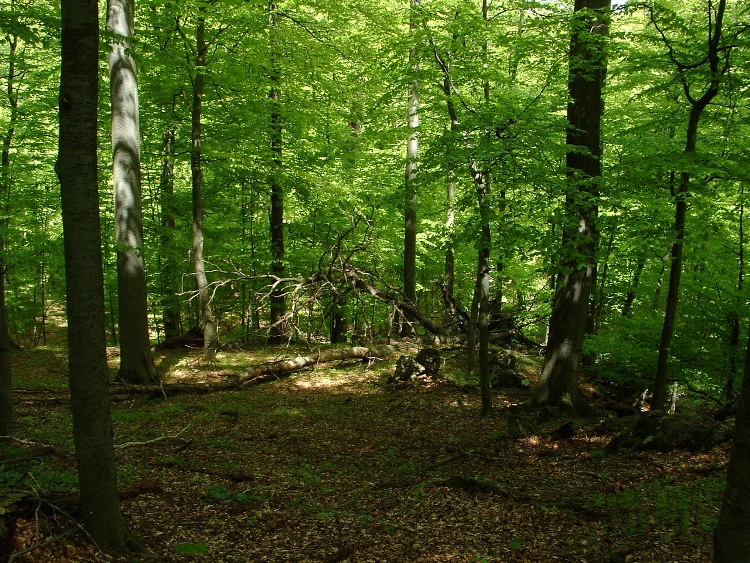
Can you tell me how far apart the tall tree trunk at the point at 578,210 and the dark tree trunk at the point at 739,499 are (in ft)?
12.4

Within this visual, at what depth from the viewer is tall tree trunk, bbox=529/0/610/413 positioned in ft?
21.6

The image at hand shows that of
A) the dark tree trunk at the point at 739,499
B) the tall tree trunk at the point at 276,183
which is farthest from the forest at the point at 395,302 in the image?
the tall tree trunk at the point at 276,183

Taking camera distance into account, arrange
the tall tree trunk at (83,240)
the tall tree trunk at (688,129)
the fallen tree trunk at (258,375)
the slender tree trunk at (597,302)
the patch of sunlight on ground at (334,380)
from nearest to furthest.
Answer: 1. the tall tree trunk at (83,240)
2. the tall tree trunk at (688,129)
3. the fallen tree trunk at (258,375)
4. the patch of sunlight on ground at (334,380)
5. the slender tree trunk at (597,302)

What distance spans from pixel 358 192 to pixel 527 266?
6025 millimetres

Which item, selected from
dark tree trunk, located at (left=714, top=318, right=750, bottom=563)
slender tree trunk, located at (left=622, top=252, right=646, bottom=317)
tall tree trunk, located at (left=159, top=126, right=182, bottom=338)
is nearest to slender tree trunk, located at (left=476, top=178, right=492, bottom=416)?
dark tree trunk, located at (left=714, top=318, right=750, bottom=563)

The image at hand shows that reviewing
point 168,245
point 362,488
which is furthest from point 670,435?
point 168,245

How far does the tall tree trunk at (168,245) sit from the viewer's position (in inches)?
552

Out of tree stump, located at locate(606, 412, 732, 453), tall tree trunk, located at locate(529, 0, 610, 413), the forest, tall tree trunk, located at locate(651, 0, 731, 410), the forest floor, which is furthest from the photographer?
tall tree trunk, located at locate(529, 0, 610, 413)

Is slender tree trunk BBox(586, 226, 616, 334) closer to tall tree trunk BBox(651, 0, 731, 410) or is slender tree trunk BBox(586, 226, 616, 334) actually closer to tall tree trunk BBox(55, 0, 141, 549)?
tall tree trunk BBox(651, 0, 731, 410)

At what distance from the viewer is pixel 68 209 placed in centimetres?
318

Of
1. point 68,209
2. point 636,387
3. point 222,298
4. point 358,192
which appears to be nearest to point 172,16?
point 358,192

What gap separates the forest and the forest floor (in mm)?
36

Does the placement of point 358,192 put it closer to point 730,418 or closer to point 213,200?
point 213,200

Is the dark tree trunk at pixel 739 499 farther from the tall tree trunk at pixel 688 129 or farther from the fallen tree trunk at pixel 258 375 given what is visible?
the fallen tree trunk at pixel 258 375
